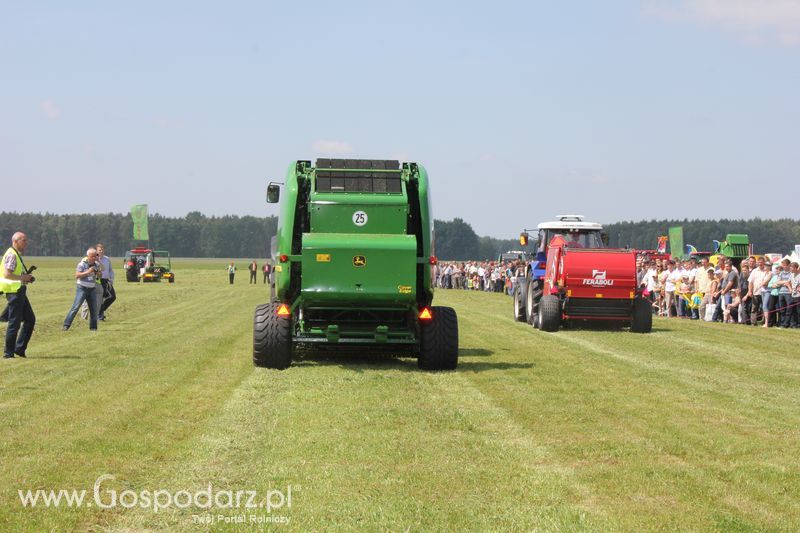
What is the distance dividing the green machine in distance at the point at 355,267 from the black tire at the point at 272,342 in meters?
0.01

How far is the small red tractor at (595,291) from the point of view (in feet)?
77.0

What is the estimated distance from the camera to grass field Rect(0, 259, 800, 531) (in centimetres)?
664

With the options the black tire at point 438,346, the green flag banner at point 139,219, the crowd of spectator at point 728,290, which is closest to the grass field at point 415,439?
the black tire at point 438,346

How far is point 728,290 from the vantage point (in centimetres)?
2847

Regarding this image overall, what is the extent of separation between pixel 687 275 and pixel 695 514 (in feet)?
84.1

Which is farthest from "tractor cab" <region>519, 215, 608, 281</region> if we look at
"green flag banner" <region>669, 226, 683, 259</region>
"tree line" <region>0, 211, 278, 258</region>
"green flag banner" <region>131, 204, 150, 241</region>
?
"tree line" <region>0, 211, 278, 258</region>

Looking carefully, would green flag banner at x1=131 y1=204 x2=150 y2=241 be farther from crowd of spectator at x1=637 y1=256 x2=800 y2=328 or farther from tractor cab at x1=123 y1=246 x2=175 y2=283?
crowd of spectator at x1=637 y1=256 x2=800 y2=328

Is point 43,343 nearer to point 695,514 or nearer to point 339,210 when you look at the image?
point 339,210

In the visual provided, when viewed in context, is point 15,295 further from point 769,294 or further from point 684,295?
point 684,295

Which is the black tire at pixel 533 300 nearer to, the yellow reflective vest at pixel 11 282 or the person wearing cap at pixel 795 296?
the person wearing cap at pixel 795 296

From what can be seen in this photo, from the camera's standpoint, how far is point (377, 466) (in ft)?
26.0

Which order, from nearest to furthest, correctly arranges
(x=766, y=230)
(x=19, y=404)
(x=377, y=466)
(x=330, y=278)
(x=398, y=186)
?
(x=377, y=466), (x=19, y=404), (x=330, y=278), (x=398, y=186), (x=766, y=230)

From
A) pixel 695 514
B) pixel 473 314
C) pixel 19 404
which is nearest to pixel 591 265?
pixel 473 314

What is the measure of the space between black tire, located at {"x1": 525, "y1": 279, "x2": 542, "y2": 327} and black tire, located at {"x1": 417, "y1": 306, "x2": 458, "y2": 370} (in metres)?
9.95
